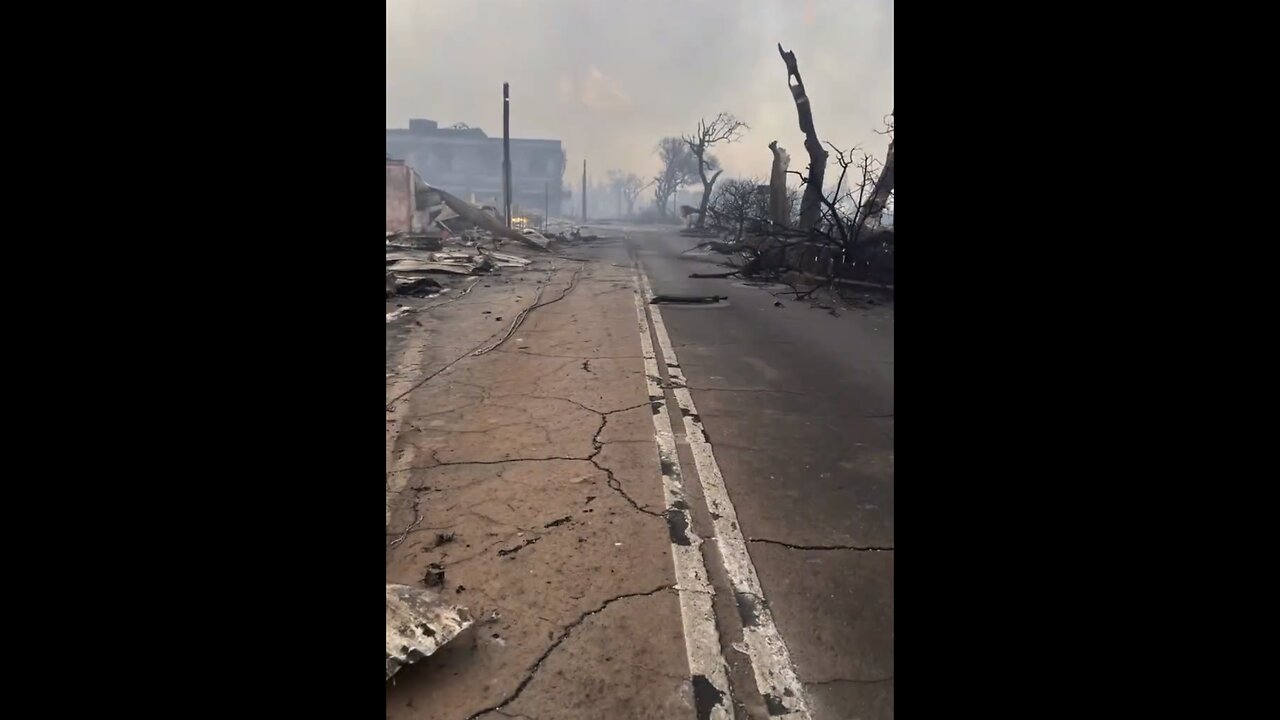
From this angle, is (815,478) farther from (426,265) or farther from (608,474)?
(426,265)

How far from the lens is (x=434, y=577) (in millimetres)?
2906

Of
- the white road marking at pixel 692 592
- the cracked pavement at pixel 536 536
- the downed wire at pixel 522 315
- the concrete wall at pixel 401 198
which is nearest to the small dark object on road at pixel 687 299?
the downed wire at pixel 522 315

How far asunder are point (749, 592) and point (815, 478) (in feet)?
4.45

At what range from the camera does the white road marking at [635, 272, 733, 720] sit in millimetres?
2320

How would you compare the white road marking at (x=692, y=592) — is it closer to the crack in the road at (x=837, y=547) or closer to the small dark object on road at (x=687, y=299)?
the crack in the road at (x=837, y=547)

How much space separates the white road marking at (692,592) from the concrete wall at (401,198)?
29.8 meters

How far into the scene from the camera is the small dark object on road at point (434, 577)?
9.42 ft

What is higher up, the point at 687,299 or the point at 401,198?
the point at 401,198

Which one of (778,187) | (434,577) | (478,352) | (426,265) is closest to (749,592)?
(434,577)

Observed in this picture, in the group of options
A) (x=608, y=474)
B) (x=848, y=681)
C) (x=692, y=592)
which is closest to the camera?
(x=848, y=681)
